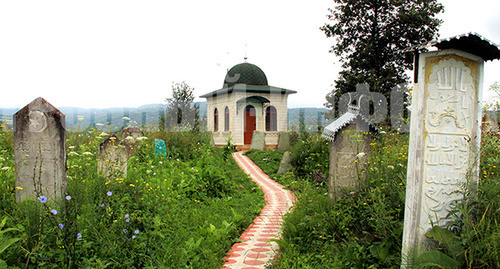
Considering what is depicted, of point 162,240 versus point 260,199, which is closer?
point 162,240

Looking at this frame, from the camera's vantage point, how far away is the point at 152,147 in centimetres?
990

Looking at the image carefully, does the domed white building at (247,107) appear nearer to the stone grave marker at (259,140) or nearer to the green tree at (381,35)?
the stone grave marker at (259,140)

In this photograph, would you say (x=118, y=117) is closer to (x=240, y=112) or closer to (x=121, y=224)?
(x=121, y=224)

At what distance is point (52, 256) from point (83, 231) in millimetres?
356

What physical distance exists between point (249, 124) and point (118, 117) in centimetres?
1212

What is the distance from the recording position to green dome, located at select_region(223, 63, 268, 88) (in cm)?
2375

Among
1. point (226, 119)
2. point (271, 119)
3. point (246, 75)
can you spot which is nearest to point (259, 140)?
point (271, 119)

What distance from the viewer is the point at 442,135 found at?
341 centimetres

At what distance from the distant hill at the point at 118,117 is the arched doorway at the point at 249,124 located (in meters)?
2.58

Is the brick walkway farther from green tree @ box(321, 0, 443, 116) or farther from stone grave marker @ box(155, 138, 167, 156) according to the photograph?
green tree @ box(321, 0, 443, 116)

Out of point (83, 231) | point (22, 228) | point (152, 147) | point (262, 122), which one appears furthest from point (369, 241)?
point (262, 122)

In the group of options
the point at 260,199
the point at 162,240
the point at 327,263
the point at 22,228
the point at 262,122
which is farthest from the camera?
the point at 262,122

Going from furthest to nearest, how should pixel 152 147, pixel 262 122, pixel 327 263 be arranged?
1. pixel 262 122
2. pixel 152 147
3. pixel 327 263

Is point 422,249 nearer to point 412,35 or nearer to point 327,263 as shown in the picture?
point 327,263
